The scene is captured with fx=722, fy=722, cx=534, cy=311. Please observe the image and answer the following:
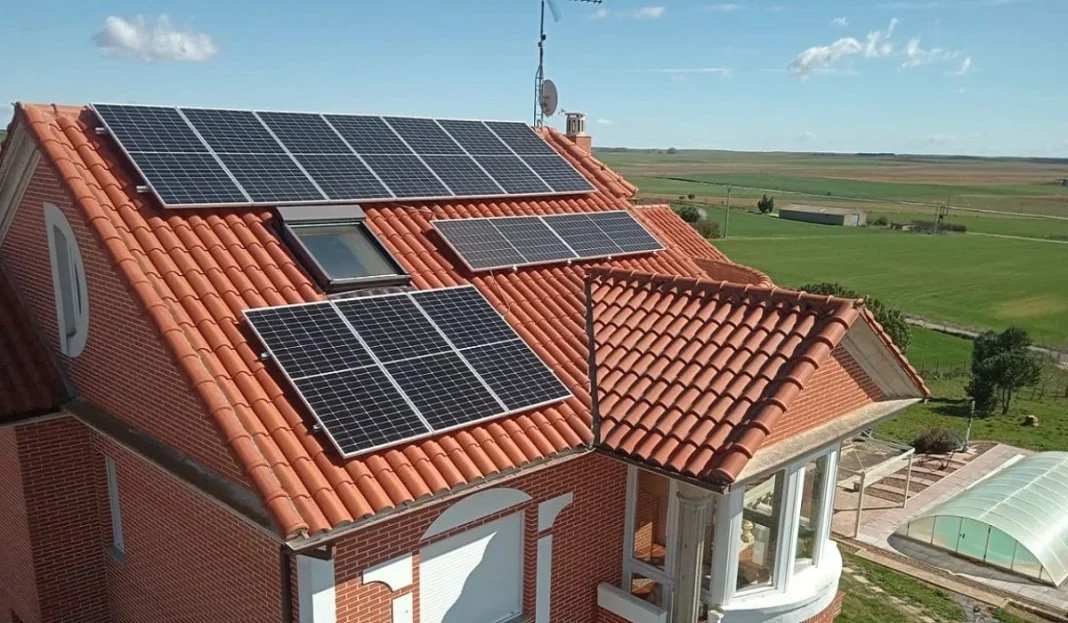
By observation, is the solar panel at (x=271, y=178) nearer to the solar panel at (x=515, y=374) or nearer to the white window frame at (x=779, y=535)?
the solar panel at (x=515, y=374)

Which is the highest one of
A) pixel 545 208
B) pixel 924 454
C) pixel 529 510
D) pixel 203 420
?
pixel 545 208

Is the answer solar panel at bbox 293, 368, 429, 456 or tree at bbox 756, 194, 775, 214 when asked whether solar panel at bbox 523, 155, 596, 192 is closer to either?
solar panel at bbox 293, 368, 429, 456

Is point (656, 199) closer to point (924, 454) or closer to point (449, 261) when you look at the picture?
point (924, 454)

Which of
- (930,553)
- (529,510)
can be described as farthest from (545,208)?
(930,553)

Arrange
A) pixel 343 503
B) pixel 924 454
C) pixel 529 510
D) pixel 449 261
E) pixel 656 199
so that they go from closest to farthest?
pixel 343 503, pixel 529 510, pixel 449 261, pixel 924 454, pixel 656 199

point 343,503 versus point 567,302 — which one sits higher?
point 567,302

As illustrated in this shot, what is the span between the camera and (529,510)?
927 cm

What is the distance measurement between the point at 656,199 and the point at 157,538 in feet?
435

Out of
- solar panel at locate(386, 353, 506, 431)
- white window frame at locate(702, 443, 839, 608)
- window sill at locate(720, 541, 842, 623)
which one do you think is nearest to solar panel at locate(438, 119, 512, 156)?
solar panel at locate(386, 353, 506, 431)

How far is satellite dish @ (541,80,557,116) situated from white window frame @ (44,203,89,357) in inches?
512

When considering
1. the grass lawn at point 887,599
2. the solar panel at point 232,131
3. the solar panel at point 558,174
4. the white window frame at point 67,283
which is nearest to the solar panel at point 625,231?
the solar panel at point 558,174

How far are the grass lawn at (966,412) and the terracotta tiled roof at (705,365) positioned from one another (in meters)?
26.4

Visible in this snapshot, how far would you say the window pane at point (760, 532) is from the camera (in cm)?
1005

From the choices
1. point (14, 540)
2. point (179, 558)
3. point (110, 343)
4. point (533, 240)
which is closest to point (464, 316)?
point (533, 240)
